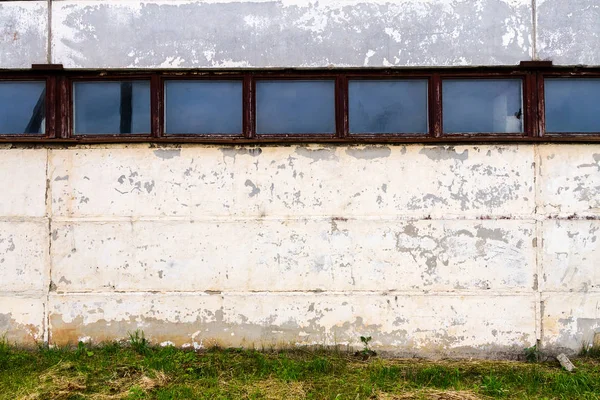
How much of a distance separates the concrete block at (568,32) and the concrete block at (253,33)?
2.06 ft

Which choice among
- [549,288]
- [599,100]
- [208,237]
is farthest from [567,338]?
[208,237]

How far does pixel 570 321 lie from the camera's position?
15.3ft

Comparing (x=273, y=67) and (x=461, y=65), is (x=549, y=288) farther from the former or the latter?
(x=273, y=67)

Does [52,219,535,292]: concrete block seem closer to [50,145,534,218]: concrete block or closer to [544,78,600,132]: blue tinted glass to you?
[50,145,534,218]: concrete block

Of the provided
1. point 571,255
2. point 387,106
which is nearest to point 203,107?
point 387,106

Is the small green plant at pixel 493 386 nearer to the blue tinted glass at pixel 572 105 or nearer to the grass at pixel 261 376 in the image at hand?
the grass at pixel 261 376

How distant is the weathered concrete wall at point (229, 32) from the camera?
187 inches

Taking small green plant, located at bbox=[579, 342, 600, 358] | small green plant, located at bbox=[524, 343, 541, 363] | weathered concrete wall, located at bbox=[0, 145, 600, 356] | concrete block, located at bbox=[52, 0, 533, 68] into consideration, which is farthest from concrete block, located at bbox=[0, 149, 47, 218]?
small green plant, located at bbox=[579, 342, 600, 358]

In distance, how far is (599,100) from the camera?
4.79m

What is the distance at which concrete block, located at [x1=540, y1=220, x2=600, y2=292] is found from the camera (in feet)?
15.3

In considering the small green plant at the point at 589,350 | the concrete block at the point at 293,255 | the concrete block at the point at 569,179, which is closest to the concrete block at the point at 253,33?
the concrete block at the point at 569,179

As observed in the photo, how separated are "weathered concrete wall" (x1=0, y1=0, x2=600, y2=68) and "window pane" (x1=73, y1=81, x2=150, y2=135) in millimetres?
213

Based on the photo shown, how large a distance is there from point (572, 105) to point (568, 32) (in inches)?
26.0

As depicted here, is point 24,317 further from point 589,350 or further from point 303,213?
point 589,350
